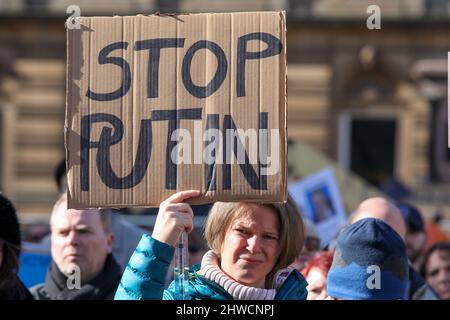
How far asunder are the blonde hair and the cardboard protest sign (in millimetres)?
123

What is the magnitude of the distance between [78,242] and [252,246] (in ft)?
3.65

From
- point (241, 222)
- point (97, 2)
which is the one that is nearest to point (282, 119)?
point (241, 222)

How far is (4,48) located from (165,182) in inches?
781

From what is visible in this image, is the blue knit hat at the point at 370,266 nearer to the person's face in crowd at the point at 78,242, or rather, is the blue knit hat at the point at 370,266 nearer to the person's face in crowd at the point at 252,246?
the person's face in crowd at the point at 252,246

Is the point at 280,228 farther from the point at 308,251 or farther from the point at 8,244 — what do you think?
the point at 308,251

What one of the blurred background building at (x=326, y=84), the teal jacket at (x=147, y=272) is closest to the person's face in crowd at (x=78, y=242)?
the teal jacket at (x=147, y=272)

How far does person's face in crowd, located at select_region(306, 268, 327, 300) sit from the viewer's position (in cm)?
400

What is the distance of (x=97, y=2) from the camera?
22.4 m

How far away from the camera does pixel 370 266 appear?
3.47 meters

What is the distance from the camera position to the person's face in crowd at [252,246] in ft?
10.7

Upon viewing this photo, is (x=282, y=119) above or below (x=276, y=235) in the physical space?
above

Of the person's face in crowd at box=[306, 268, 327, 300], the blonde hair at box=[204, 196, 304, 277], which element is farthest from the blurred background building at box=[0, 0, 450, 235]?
the blonde hair at box=[204, 196, 304, 277]

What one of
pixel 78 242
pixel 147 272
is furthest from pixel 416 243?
pixel 147 272
